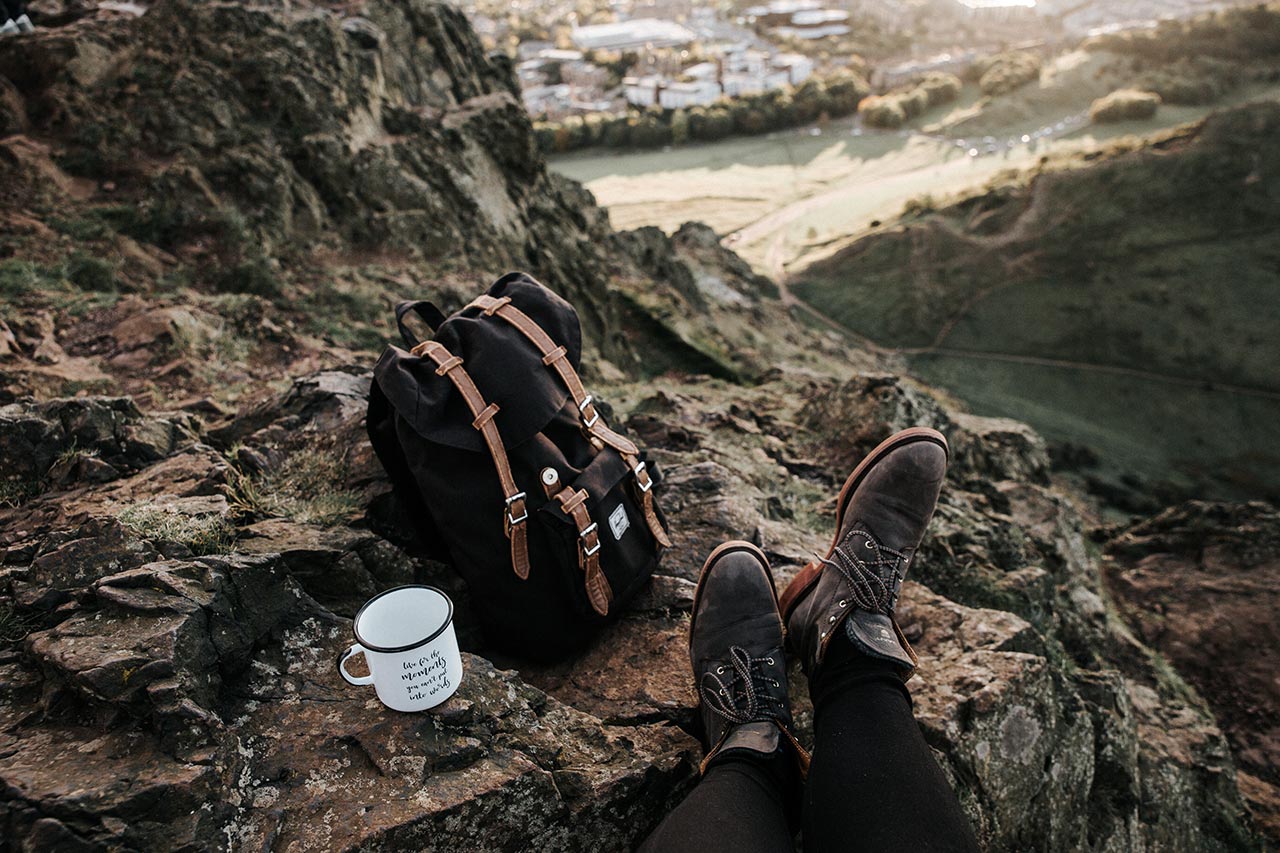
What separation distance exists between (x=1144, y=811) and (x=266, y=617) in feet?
17.2

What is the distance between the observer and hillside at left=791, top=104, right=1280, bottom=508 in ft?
93.1

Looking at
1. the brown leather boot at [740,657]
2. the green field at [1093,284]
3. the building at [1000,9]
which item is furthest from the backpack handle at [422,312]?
the building at [1000,9]

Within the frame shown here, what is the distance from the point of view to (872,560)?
406 cm

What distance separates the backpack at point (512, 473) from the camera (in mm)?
3617

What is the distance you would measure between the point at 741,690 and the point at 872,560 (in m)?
1.11

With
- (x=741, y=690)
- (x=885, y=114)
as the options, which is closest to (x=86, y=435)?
(x=741, y=690)

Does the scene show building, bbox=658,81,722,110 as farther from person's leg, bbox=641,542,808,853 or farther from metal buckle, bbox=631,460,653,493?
person's leg, bbox=641,542,808,853

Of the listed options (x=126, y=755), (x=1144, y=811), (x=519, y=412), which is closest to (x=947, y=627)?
(x=1144, y=811)

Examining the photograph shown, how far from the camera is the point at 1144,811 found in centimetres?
459

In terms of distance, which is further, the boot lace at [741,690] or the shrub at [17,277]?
the shrub at [17,277]

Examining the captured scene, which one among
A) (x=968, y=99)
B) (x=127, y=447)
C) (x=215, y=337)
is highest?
(x=127, y=447)

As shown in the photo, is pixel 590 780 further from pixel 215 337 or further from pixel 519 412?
pixel 215 337

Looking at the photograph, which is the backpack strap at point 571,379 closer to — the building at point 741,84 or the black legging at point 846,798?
the black legging at point 846,798

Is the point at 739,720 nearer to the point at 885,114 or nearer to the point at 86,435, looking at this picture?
the point at 86,435
